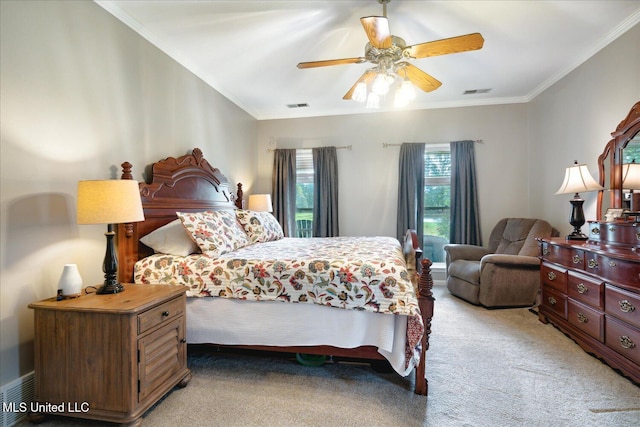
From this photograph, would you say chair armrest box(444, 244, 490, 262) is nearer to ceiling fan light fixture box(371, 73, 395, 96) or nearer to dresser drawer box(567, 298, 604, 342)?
dresser drawer box(567, 298, 604, 342)

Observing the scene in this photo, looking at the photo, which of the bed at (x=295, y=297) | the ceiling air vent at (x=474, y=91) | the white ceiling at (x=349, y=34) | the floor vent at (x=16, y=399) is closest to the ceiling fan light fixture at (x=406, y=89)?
the white ceiling at (x=349, y=34)

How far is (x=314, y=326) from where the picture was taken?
6.56 feet

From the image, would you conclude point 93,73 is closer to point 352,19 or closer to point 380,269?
point 352,19

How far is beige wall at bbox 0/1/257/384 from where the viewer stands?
65.7 inches

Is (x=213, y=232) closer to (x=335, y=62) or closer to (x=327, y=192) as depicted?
(x=335, y=62)

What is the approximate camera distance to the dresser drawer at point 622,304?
192 cm

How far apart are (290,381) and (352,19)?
9.29 feet

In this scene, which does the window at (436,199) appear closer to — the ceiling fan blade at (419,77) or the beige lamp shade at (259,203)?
the ceiling fan blade at (419,77)

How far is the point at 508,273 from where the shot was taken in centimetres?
334

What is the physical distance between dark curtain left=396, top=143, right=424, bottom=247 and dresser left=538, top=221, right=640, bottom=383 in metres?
1.75

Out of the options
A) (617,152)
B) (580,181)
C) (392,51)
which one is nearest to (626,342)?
(580,181)

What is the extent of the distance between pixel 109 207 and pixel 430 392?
2271 millimetres

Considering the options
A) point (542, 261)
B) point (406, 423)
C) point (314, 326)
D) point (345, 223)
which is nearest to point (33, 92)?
point (314, 326)

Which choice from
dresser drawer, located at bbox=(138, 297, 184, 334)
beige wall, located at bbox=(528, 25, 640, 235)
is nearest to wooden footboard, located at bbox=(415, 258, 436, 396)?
dresser drawer, located at bbox=(138, 297, 184, 334)
